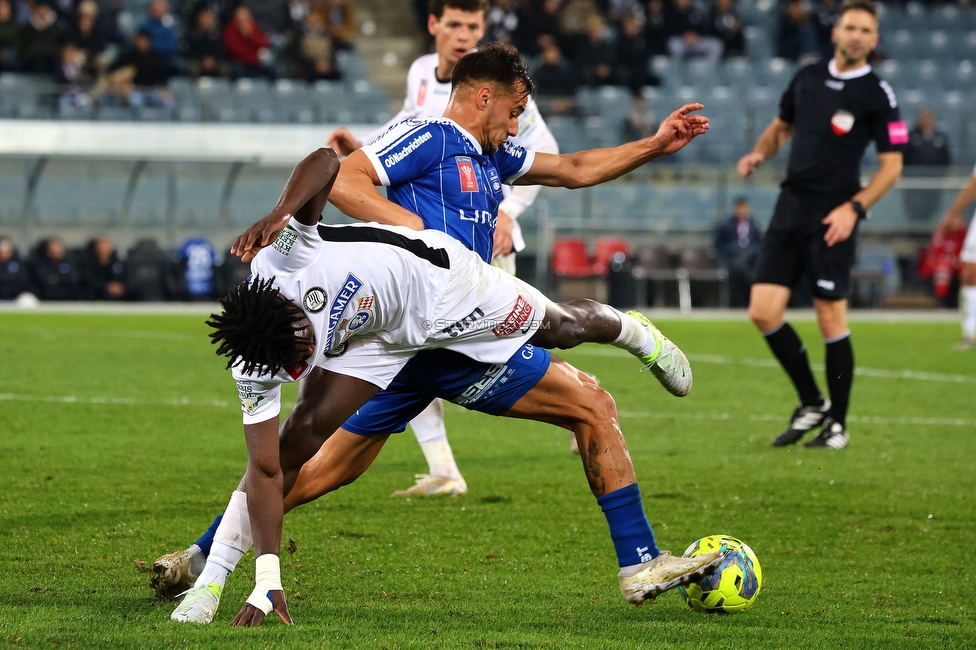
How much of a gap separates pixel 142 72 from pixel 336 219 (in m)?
5.69

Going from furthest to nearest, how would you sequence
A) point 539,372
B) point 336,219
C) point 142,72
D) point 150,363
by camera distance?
point 142,72, point 336,219, point 150,363, point 539,372

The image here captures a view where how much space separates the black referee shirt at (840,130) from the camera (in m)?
7.54

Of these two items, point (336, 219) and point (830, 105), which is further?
point (336, 219)

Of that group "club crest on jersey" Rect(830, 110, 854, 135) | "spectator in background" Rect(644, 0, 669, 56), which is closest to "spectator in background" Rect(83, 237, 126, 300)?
"spectator in background" Rect(644, 0, 669, 56)

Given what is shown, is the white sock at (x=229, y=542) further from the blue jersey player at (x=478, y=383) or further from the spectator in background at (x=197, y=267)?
the spectator in background at (x=197, y=267)

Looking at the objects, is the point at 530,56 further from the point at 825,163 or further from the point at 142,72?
the point at 825,163

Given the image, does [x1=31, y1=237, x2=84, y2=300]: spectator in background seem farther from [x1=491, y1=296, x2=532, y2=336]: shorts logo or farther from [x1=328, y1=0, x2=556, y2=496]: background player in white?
[x1=491, y1=296, x2=532, y2=336]: shorts logo

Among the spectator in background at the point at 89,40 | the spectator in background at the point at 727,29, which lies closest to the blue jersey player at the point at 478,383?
the spectator in background at the point at 89,40

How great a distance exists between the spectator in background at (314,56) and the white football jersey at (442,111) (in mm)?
17621

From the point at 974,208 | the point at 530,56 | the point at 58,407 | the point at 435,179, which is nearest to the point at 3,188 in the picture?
the point at 530,56

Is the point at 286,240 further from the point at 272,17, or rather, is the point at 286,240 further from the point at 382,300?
the point at 272,17

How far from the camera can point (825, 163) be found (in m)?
7.59

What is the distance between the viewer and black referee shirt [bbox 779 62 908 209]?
297 inches

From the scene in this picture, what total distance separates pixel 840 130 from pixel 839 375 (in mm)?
1532
